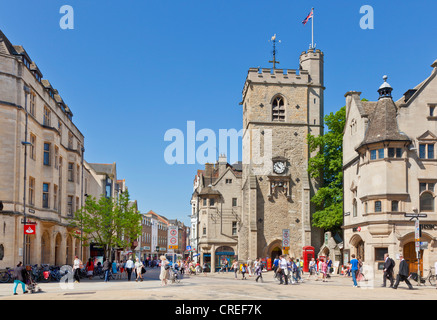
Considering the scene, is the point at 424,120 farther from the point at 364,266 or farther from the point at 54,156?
the point at 54,156

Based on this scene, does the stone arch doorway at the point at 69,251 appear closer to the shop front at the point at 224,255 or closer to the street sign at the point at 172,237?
the street sign at the point at 172,237

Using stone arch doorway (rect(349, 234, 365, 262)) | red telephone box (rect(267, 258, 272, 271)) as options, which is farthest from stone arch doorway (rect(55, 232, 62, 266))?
stone arch doorway (rect(349, 234, 365, 262))

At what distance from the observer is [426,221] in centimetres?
3406

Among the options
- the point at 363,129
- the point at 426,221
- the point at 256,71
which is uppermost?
the point at 256,71

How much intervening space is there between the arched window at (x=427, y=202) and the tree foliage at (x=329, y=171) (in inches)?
515

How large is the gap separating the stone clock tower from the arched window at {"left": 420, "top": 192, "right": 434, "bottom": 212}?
65.1 feet

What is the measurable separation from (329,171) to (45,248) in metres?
27.9

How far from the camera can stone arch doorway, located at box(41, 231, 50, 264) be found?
1483 inches

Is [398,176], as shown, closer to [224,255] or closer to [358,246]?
[358,246]

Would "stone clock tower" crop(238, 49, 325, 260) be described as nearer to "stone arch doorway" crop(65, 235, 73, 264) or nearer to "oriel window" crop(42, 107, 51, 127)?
"stone arch doorway" crop(65, 235, 73, 264)

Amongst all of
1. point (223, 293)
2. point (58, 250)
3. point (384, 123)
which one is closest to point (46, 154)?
point (58, 250)

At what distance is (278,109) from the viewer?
188ft
